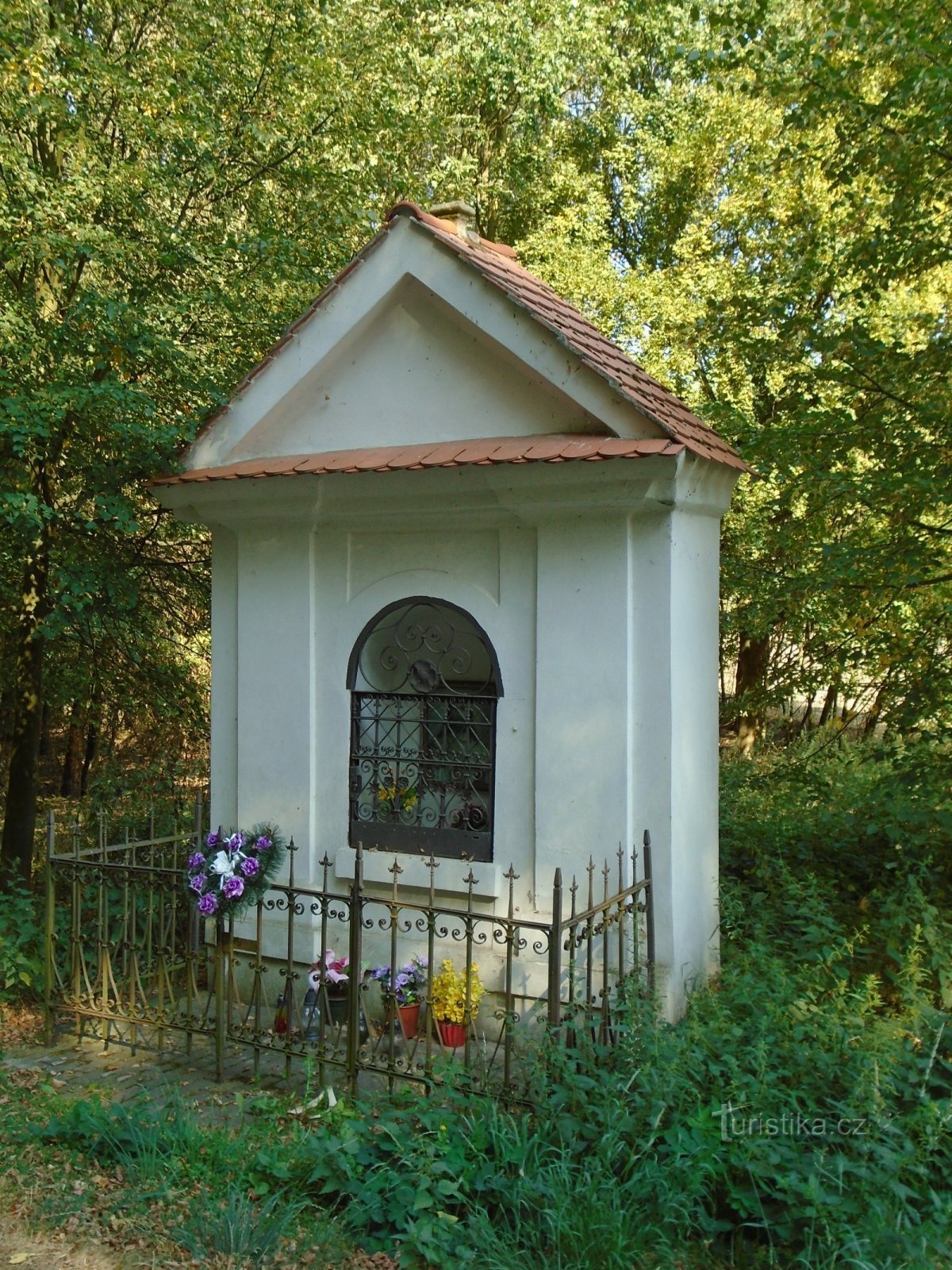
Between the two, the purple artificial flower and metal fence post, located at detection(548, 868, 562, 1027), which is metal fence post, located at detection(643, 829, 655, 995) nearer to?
metal fence post, located at detection(548, 868, 562, 1027)

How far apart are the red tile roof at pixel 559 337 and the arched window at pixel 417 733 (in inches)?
44.5

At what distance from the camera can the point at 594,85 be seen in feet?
52.9

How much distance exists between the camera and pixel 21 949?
6.64 m

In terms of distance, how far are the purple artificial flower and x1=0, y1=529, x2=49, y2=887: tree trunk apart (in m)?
3.52

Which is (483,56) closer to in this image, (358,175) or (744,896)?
(358,175)

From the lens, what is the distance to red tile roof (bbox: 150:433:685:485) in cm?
493

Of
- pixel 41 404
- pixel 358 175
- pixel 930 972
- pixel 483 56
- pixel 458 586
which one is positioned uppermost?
pixel 483 56

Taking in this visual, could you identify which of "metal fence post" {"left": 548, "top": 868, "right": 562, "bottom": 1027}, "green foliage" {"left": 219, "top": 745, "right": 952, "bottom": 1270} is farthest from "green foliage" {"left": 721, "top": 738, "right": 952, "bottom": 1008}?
"metal fence post" {"left": 548, "top": 868, "right": 562, "bottom": 1027}

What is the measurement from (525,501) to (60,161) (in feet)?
17.2

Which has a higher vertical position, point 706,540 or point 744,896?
point 706,540

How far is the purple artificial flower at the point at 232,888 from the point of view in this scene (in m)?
5.08

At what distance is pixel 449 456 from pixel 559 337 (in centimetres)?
82

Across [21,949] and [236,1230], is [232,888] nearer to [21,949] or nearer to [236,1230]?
[236,1230]

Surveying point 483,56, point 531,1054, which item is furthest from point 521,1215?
point 483,56
